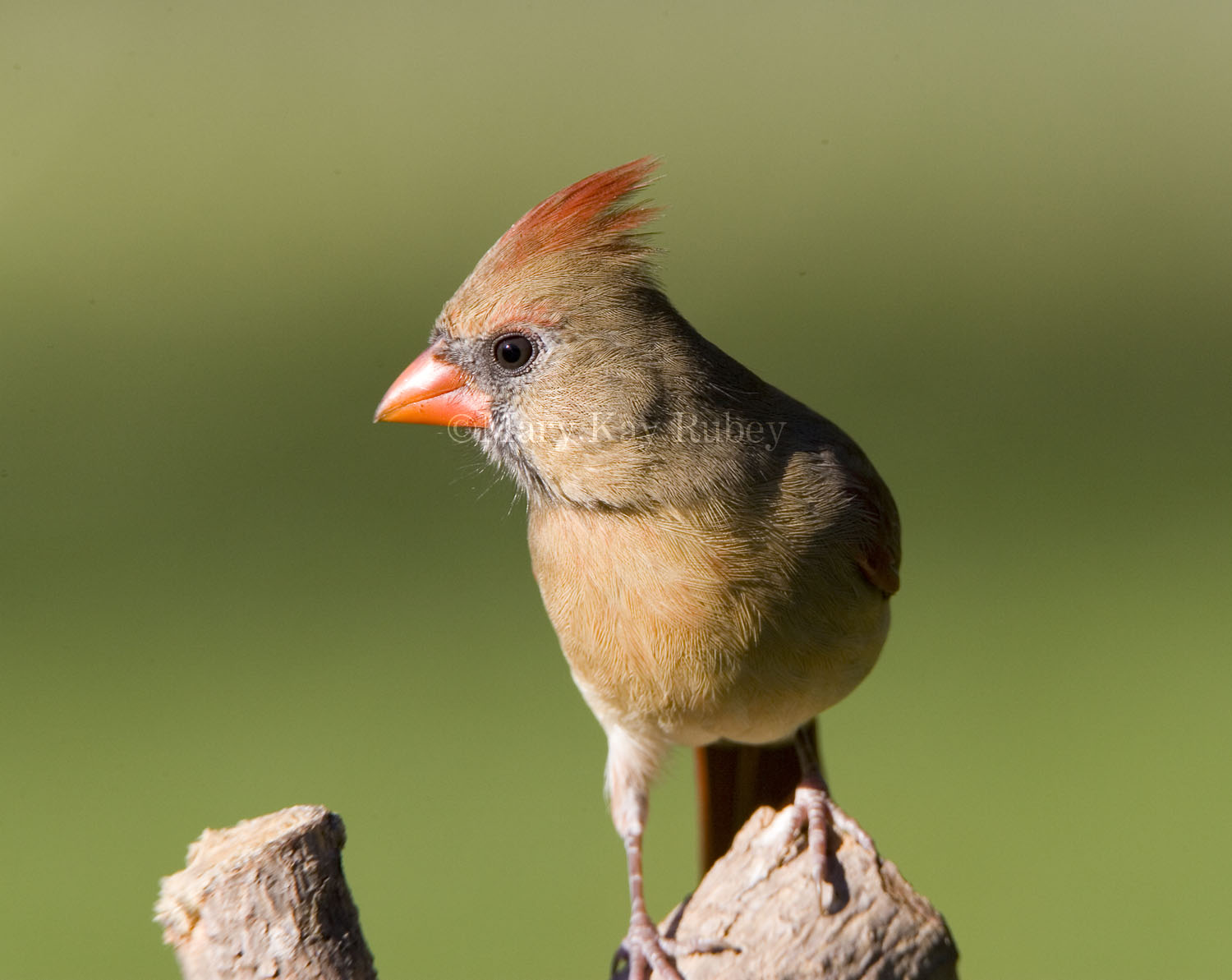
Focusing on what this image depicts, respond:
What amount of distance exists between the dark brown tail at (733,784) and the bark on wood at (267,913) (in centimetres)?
121

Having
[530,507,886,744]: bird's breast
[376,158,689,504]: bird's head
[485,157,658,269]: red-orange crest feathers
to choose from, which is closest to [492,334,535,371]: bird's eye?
[376,158,689,504]: bird's head

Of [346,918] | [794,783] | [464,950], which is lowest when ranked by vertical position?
[464,950]

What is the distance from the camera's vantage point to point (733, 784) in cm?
279

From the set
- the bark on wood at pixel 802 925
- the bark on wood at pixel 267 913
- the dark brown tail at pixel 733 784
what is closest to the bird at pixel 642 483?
the bark on wood at pixel 802 925

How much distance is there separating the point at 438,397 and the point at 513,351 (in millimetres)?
153

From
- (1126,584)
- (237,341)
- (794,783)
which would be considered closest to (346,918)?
(794,783)

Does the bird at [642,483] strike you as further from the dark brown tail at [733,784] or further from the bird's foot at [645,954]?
the dark brown tail at [733,784]

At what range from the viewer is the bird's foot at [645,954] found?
2.04m

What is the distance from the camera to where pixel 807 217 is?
9172 mm

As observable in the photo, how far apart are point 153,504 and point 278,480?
51cm

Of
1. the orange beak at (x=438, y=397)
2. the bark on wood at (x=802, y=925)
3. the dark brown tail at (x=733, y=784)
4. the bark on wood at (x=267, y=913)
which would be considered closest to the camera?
the bark on wood at (x=267, y=913)

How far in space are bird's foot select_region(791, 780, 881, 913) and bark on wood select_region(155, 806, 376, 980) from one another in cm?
58

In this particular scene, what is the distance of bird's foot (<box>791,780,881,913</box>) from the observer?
1.86 meters

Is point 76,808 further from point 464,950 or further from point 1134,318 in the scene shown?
point 1134,318
